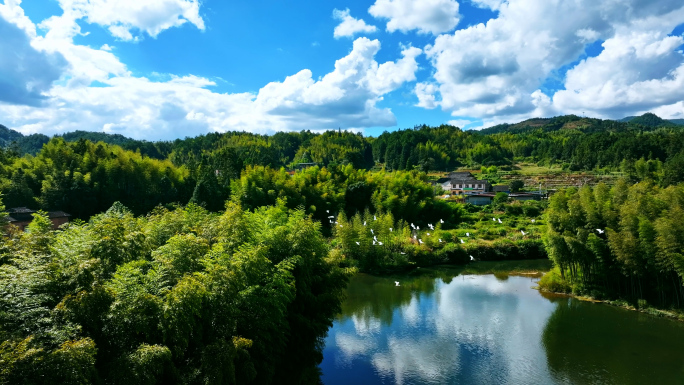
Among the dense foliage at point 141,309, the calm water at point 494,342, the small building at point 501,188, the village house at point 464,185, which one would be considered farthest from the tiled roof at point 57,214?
the small building at point 501,188

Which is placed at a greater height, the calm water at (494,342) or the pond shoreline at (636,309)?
the pond shoreline at (636,309)

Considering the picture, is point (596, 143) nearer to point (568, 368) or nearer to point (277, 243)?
point (568, 368)

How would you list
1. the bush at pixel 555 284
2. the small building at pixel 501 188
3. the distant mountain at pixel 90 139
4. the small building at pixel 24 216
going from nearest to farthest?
the bush at pixel 555 284 < the small building at pixel 24 216 < the small building at pixel 501 188 < the distant mountain at pixel 90 139

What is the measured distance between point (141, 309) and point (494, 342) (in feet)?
38.8

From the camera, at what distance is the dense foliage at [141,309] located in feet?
14.2

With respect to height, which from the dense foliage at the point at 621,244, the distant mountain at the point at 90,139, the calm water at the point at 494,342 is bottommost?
the calm water at the point at 494,342

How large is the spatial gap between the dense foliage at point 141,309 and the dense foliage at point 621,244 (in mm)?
13113

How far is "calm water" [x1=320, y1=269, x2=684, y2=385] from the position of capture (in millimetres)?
10977

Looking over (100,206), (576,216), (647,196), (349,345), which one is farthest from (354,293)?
(100,206)

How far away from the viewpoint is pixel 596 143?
2282 inches

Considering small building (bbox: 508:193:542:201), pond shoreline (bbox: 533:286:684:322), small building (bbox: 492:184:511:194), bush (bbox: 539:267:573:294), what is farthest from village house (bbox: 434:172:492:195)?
pond shoreline (bbox: 533:286:684:322)

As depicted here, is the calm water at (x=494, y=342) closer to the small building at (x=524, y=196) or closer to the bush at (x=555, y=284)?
the bush at (x=555, y=284)

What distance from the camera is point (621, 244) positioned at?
48.8 feet

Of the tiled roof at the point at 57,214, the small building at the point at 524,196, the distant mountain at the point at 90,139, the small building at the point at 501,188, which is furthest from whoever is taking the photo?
the distant mountain at the point at 90,139
